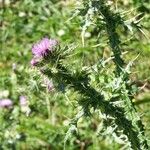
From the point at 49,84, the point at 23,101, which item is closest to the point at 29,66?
the point at 23,101

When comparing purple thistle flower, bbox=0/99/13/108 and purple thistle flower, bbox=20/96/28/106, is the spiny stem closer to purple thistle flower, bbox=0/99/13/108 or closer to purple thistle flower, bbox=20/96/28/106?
purple thistle flower, bbox=20/96/28/106

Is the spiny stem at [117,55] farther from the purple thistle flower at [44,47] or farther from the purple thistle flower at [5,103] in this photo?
the purple thistle flower at [5,103]

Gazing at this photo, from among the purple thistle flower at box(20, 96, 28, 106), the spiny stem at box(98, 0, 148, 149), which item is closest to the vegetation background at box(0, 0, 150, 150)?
the purple thistle flower at box(20, 96, 28, 106)

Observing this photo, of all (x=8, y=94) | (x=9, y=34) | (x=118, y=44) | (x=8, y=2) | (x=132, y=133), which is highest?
(x=8, y=2)

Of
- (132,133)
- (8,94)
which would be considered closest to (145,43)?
(8,94)

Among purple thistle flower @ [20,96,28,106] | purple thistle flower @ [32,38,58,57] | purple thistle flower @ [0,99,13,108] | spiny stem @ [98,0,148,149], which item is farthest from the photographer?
purple thistle flower @ [0,99,13,108]

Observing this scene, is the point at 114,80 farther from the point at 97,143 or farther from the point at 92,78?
the point at 97,143

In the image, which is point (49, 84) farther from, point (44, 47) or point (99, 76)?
point (99, 76)
